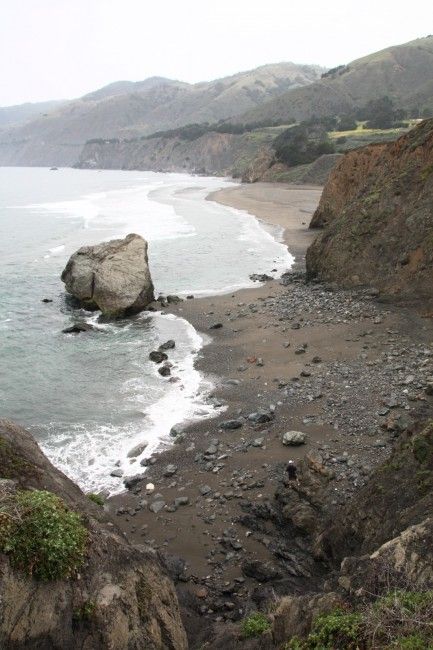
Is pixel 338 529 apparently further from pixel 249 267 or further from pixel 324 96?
pixel 324 96

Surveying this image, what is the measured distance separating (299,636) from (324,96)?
606 feet

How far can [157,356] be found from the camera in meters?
21.7

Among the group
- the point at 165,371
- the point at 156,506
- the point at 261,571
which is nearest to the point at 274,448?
the point at 156,506

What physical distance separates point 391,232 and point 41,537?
23292 mm

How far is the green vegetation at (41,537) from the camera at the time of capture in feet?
20.6

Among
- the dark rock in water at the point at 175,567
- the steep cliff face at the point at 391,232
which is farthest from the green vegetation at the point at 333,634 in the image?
the steep cliff face at the point at 391,232

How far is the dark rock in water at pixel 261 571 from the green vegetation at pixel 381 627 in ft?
14.8

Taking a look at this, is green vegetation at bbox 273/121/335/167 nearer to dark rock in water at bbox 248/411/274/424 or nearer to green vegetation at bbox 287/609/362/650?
dark rock in water at bbox 248/411/274/424

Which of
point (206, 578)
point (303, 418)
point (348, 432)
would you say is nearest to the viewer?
point (206, 578)

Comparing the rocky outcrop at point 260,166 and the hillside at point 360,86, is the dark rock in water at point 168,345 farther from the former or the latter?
the hillside at point 360,86

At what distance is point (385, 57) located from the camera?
597 feet

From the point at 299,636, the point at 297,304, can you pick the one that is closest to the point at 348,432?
the point at 299,636

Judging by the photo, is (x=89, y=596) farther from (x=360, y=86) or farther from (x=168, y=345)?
(x=360, y=86)

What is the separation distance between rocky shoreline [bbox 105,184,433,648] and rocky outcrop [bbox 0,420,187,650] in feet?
4.81
